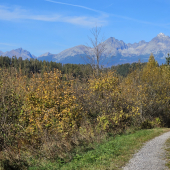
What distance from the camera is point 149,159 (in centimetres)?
988

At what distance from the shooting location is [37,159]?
36.3 ft

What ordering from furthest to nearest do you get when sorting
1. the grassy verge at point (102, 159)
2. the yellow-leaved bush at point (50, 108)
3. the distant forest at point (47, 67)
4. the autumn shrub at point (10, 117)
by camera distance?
the distant forest at point (47, 67), the yellow-leaved bush at point (50, 108), the autumn shrub at point (10, 117), the grassy verge at point (102, 159)

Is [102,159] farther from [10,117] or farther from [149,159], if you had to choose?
[10,117]

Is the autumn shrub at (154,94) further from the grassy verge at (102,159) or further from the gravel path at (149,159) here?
the grassy verge at (102,159)

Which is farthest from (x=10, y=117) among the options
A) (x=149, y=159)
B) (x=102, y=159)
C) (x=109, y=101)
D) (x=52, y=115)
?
(x=109, y=101)

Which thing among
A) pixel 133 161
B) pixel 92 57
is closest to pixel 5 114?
pixel 133 161

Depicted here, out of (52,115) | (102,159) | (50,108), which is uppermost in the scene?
(50,108)

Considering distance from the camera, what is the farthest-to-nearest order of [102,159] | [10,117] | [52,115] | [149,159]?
1. [52,115]
2. [10,117]
3. [102,159]
4. [149,159]

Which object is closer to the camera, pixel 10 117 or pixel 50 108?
pixel 10 117

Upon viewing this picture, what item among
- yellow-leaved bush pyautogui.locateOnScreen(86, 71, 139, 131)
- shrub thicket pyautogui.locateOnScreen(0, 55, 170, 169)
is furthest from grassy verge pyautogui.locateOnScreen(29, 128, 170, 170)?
yellow-leaved bush pyautogui.locateOnScreen(86, 71, 139, 131)

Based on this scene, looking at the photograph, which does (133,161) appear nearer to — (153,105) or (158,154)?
(158,154)

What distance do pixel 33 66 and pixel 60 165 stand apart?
130 m

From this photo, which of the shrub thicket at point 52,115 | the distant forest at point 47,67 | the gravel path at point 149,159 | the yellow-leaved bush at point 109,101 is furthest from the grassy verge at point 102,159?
the distant forest at point 47,67

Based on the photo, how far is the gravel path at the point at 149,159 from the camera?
884cm
